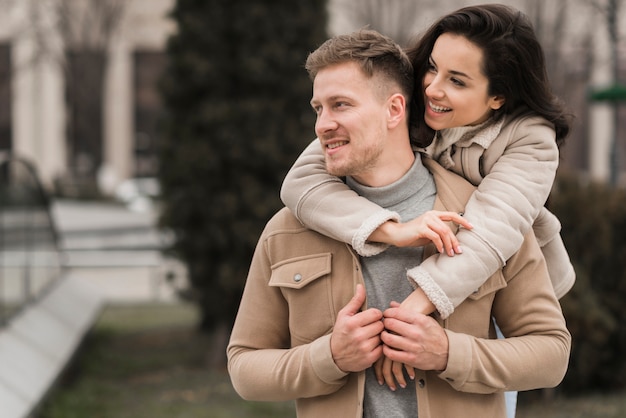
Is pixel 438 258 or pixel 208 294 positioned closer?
pixel 438 258

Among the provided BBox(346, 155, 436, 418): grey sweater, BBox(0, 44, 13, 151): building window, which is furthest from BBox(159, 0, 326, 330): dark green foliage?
BBox(0, 44, 13, 151): building window

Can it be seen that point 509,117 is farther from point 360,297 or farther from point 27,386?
point 27,386

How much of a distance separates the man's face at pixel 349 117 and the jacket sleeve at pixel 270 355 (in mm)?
401

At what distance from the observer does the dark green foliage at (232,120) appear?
8.30 m

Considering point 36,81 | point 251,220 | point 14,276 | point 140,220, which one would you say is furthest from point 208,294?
point 36,81

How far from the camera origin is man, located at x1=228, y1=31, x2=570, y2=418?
2377 millimetres

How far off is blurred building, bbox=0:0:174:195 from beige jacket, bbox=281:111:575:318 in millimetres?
33913

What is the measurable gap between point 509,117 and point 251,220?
5.85 metres

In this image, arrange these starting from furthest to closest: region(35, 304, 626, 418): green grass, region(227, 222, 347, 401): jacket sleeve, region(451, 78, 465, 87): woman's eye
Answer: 1. region(35, 304, 626, 418): green grass
2. region(451, 78, 465, 87): woman's eye
3. region(227, 222, 347, 401): jacket sleeve

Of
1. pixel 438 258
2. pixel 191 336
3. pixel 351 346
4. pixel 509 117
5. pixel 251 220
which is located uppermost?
pixel 509 117

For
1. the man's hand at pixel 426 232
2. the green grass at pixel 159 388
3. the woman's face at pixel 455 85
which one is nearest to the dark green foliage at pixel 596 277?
the green grass at pixel 159 388

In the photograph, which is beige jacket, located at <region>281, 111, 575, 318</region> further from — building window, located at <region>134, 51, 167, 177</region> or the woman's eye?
building window, located at <region>134, 51, 167, 177</region>

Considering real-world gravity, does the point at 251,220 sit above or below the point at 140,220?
above

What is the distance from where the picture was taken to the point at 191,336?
1051 cm
